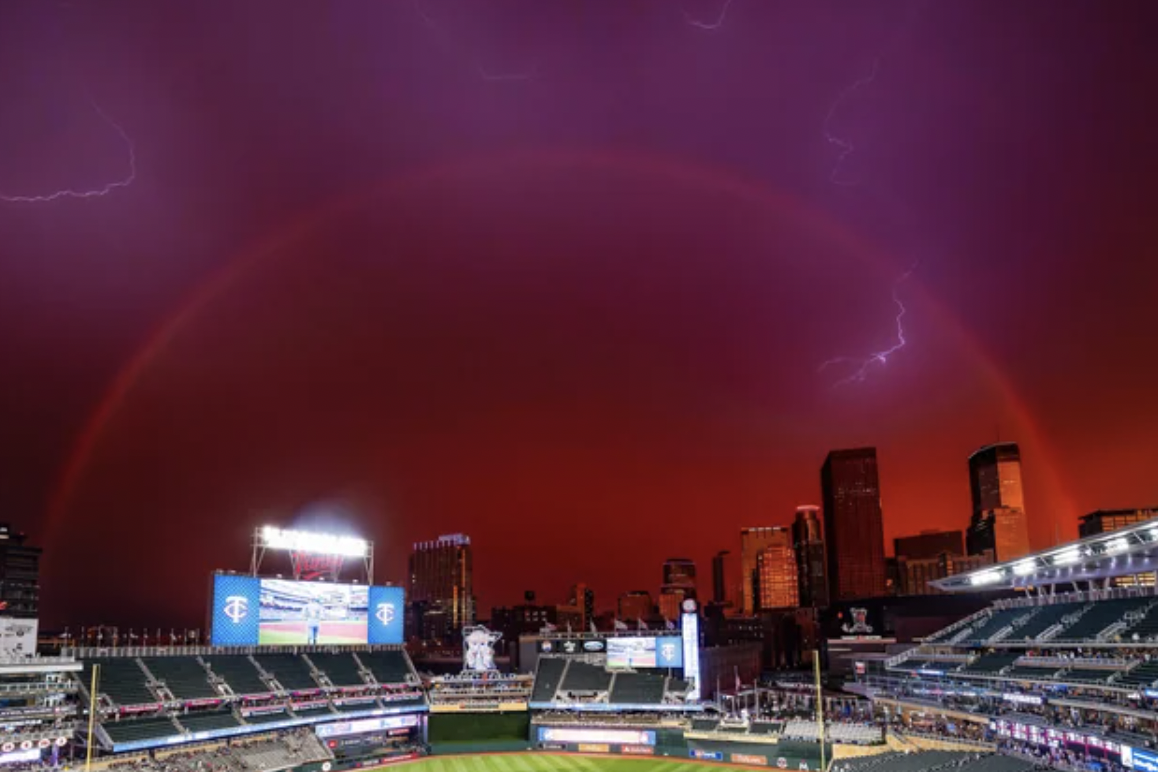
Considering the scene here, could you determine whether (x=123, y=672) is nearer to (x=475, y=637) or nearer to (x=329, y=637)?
(x=329, y=637)

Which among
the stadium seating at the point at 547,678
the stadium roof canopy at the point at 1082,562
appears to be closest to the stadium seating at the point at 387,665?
the stadium seating at the point at 547,678

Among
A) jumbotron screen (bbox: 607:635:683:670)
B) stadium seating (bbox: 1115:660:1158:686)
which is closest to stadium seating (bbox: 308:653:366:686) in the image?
jumbotron screen (bbox: 607:635:683:670)

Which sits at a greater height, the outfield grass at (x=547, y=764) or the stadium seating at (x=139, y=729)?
the stadium seating at (x=139, y=729)

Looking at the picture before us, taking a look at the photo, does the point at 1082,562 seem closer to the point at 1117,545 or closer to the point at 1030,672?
the point at 1117,545

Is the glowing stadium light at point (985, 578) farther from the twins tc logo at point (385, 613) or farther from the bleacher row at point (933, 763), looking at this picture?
the twins tc logo at point (385, 613)

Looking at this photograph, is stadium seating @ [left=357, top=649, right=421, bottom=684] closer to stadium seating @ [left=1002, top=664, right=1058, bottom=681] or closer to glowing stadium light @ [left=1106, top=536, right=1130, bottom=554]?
stadium seating @ [left=1002, top=664, right=1058, bottom=681]

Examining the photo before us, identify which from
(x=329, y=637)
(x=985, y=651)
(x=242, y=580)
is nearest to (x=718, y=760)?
(x=985, y=651)

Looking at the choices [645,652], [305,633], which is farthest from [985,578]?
[305,633]
